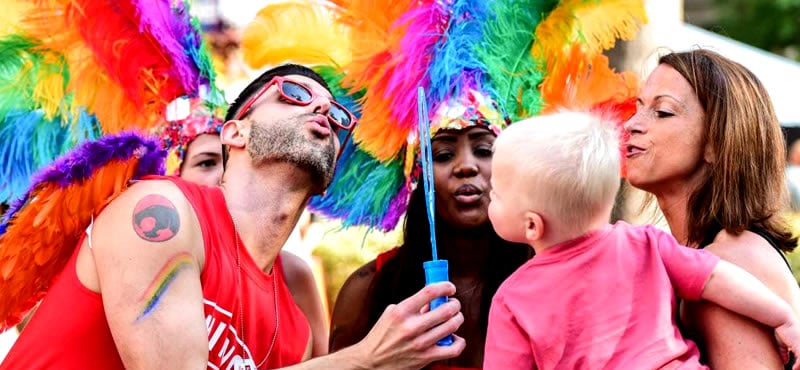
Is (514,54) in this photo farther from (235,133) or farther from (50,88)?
(50,88)

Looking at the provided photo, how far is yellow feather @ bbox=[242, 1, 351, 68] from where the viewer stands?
3.76 meters

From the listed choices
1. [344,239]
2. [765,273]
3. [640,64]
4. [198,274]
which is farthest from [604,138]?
[344,239]

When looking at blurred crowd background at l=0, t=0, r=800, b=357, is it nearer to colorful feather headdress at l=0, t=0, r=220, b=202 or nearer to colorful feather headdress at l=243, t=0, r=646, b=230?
colorful feather headdress at l=243, t=0, r=646, b=230

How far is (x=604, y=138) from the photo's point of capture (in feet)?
7.60

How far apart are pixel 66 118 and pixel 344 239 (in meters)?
2.62

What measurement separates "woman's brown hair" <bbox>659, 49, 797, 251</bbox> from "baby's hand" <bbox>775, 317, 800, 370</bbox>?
0.29 metres

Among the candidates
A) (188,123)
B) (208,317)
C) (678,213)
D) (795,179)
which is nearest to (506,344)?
(678,213)

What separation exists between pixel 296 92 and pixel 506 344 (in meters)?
1.31

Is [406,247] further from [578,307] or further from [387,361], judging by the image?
[578,307]

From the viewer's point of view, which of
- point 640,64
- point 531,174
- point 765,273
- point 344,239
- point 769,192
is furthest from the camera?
point 344,239

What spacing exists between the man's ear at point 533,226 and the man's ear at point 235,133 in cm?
118

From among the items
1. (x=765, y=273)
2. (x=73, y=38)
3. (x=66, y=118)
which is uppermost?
(x=73, y=38)

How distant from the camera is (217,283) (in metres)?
2.77

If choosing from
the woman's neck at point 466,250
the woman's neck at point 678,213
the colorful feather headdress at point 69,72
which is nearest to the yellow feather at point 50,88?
the colorful feather headdress at point 69,72
